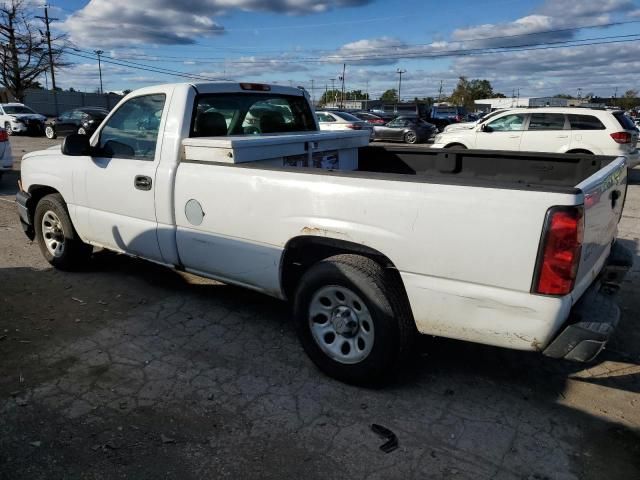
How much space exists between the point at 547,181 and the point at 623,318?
1.34m

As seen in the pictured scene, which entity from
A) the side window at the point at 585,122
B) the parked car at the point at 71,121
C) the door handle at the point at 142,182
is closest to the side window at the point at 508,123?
the side window at the point at 585,122

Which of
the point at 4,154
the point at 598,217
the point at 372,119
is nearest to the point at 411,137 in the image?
the point at 372,119

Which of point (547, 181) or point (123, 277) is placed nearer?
point (547, 181)

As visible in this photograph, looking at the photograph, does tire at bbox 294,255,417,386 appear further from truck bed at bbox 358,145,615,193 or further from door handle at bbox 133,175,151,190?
door handle at bbox 133,175,151,190

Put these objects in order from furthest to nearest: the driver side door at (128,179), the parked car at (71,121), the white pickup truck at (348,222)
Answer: the parked car at (71,121)
the driver side door at (128,179)
the white pickup truck at (348,222)

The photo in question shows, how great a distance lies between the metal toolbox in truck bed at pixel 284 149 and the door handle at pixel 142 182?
42 centimetres

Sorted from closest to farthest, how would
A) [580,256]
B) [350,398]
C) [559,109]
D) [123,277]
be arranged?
1. [580,256]
2. [350,398]
3. [123,277]
4. [559,109]

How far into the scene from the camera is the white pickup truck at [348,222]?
8.21ft

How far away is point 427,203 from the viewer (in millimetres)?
2646

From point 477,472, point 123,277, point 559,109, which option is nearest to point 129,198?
point 123,277

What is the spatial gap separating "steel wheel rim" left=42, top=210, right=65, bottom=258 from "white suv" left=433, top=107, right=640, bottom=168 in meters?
9.63

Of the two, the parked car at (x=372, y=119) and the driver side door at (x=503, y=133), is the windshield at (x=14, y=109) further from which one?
the driver side door at (x=503, y=133)

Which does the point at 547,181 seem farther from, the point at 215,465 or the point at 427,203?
the point at 215,465

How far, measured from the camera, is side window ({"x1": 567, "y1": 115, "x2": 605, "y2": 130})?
11.4 m
